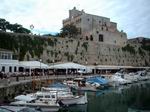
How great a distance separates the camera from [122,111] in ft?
78.9

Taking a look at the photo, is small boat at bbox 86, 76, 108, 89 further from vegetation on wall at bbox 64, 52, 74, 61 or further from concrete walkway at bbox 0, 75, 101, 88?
vegetation on wall at bbox 64, 52, 74, 61

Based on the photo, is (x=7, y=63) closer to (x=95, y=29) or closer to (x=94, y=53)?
(x=94, y=53)

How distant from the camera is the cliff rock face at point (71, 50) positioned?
158 ft

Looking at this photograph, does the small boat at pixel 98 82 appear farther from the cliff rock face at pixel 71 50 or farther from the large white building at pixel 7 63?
the cliff rock face at pixel 71 50

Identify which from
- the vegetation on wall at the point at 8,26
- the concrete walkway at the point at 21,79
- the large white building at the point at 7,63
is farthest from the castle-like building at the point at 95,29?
the large white building at the point at 7,63

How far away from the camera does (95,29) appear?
72.2 metres

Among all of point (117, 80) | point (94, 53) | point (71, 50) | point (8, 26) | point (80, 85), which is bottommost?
point (80, 85)

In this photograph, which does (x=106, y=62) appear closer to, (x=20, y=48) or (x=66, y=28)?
(x=66, y=28)

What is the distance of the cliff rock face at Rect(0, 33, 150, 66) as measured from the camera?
48156 millimetres

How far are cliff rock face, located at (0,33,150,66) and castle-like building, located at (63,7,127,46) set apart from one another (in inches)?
174

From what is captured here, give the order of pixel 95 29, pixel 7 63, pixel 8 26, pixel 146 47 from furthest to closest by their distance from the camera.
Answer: pixel 146 47 < pixel 95 29 < pixel 8 26 < pixel 7 63

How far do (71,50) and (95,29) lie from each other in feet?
56.3

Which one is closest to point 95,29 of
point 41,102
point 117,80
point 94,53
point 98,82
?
point 94,53

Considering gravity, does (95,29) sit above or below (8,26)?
above
